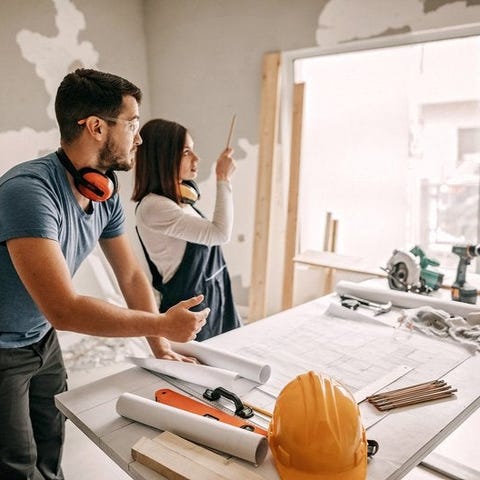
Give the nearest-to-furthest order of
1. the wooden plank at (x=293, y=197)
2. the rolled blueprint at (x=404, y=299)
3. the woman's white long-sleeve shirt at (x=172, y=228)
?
the rolled blueprint at (x=404, y=299) → the woman's white long-sleeve shirt at (x=172, y=228) → the wooden plank at (x=293, y=197)

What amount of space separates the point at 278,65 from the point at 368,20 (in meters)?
0.66

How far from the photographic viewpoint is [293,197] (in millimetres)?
3334

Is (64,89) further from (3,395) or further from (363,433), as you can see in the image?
(363,433)

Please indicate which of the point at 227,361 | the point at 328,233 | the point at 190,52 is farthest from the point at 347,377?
the point at 190,52

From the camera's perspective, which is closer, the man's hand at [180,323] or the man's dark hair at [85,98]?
the man's hand at [180,323]

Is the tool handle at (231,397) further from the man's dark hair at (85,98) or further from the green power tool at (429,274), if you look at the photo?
the green power tool at (429,274)

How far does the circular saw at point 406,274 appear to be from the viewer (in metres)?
2.01

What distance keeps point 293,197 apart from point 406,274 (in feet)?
4.64

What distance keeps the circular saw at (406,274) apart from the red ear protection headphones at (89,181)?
1268 millimetres

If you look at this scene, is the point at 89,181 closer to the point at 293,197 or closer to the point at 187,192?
the point at 187,192

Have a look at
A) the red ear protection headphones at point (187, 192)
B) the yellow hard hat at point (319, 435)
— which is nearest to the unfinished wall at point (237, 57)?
the red ear protection headphones at point (187, 192)

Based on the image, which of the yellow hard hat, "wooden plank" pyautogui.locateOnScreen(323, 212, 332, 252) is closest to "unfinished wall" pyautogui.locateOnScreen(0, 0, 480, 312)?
"wooden plank" pyautogui.locateOnScreen(323, 212, 332, 252)

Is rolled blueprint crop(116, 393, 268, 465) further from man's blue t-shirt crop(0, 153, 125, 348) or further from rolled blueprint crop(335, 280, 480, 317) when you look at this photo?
rolled blueprint crop(335, 280, 480, 317)

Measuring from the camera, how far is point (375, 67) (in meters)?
3.08
